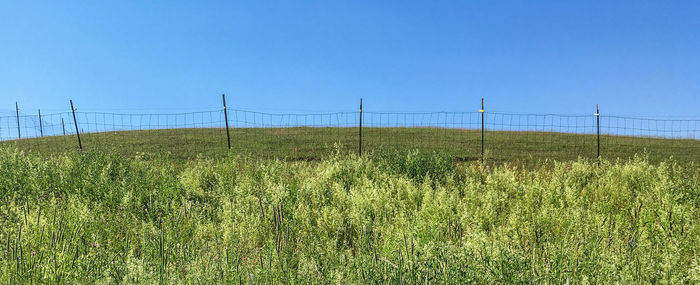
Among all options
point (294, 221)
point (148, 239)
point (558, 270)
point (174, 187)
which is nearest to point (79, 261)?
point (148, 239)

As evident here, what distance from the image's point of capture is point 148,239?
4.53 metres

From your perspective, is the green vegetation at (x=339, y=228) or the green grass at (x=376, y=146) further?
the green grass at (x=376, y=146)

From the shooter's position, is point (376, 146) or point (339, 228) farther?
point (376, 146)

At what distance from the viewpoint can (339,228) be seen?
4.80 metres

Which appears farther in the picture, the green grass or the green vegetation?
the green grass

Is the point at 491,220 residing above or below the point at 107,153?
below

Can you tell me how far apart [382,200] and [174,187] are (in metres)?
3.58

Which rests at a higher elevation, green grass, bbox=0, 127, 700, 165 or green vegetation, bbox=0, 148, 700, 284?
green grass, bbox=0, 127, 700, 165

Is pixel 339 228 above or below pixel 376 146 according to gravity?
below

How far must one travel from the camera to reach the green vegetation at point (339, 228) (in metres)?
3.08

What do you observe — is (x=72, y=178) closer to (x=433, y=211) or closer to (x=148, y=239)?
(x=148, y=239)

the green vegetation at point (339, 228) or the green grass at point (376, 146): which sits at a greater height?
the green grass at point (376, 146)

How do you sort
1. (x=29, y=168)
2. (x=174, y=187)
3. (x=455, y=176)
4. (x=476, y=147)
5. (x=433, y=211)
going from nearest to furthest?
(x=433, y=211), (x=174, y=187), (x=29, y=168), (x=455, y=176), (x=476, y=147)

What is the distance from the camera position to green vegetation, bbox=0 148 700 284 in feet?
10.1
